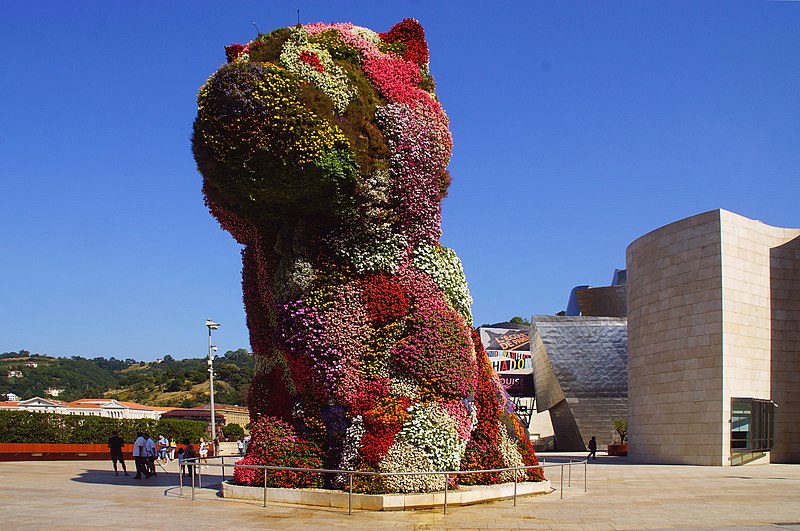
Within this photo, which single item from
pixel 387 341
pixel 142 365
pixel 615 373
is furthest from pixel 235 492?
pixel 142 365

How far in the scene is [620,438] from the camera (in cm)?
4153

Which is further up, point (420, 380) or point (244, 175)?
point (244, 175)

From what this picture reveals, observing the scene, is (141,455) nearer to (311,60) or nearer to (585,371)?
(311,60)

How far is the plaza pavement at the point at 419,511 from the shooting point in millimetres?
11172

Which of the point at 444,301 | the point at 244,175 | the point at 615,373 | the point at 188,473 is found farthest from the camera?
the point at 615,373

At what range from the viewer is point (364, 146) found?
13.2 meters

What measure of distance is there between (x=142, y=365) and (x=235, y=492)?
176 meters

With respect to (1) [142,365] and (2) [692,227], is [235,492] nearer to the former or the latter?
(2) [692,227]

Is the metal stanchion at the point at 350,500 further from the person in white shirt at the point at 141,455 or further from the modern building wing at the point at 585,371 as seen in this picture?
the modern building wing at the point at 585,371

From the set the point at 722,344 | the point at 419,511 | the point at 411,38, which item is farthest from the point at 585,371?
the point at 419,511

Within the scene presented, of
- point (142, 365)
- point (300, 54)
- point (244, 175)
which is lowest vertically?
point (142, 365)

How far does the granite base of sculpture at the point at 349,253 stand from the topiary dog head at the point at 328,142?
0.09ft

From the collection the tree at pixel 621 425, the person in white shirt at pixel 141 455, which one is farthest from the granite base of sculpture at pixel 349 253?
the tree at pixel 621 425

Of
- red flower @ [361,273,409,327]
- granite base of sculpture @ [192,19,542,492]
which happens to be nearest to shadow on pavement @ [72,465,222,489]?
granite base of sculpture @ [192,19,542,492]
